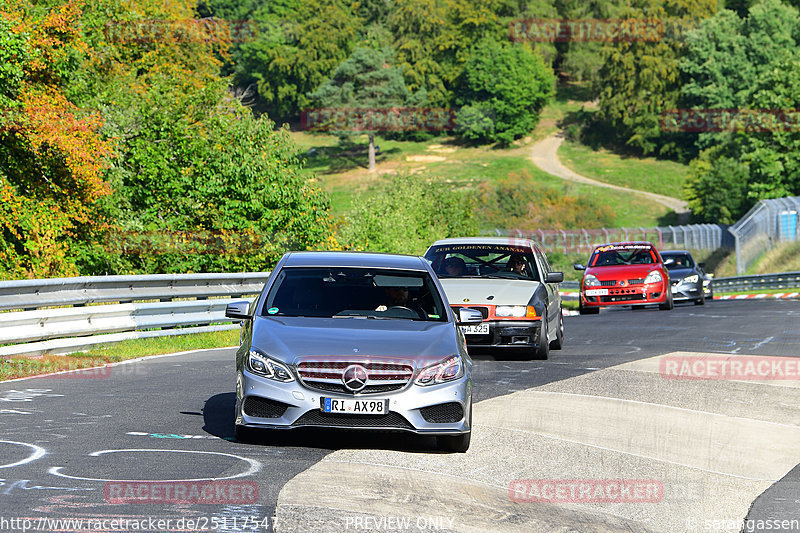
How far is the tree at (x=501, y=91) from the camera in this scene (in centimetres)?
13762

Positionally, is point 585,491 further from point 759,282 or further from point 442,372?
point 759,282

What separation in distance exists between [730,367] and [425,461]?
7754mm

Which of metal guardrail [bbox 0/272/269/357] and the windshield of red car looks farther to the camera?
the windshield of red car

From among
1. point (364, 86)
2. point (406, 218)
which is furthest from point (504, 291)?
point (364, 86)

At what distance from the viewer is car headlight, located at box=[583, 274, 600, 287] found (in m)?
27.3

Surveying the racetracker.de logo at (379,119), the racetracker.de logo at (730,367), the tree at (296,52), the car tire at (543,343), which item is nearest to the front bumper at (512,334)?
the car tire at (543,343)

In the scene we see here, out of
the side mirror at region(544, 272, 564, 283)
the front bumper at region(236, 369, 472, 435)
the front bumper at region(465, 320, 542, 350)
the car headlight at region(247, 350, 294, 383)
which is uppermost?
the car headlight at region(247, 350, 294, 383)

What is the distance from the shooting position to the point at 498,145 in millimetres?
138000

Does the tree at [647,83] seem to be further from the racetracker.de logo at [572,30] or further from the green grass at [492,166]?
the green grass at [492,166]

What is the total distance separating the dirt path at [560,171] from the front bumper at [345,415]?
9116 cm

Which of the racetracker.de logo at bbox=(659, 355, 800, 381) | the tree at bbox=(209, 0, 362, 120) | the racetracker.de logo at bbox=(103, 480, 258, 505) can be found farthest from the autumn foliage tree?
the tree at bbox=(209, 0, 362, 120)

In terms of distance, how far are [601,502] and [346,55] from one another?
148534 millimetres

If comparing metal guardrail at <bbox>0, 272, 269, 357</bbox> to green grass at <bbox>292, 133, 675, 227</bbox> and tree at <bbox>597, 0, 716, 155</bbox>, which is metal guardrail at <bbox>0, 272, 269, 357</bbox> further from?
tree at <bbox>597, 0, 716, 155</bbox>

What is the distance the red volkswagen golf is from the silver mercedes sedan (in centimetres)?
1765
